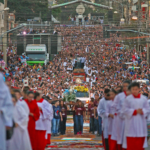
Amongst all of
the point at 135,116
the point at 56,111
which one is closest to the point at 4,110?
the point at 135,116

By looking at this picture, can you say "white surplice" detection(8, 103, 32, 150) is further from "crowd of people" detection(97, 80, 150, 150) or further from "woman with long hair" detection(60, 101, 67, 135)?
"woman with long hair" detection(60, 101, 67, 135)

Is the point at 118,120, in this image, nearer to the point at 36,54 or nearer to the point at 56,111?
the point at 56,111

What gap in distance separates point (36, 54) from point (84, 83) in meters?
13.6

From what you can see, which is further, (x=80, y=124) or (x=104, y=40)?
(x=104, y=40)

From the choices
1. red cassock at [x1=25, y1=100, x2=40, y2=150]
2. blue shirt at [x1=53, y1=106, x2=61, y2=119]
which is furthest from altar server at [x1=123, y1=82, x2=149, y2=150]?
blue shirt at [x1=53, y1=106, x2=61, y2=119]

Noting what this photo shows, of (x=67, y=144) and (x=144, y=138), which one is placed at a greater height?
(x=144, y=138)

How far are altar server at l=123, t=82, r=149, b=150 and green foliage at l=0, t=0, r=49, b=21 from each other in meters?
58.7

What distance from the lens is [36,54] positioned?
4978 centimetres

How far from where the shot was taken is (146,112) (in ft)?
33.1

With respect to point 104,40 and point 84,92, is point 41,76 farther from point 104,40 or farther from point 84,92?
point 104,40

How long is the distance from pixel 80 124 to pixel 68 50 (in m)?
38.2

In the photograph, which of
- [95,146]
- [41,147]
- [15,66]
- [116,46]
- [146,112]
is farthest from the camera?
[116,46]

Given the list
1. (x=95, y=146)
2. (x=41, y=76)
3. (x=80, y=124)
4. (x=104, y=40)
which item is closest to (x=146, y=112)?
(x=95, y=146)

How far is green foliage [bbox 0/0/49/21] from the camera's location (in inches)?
2790
